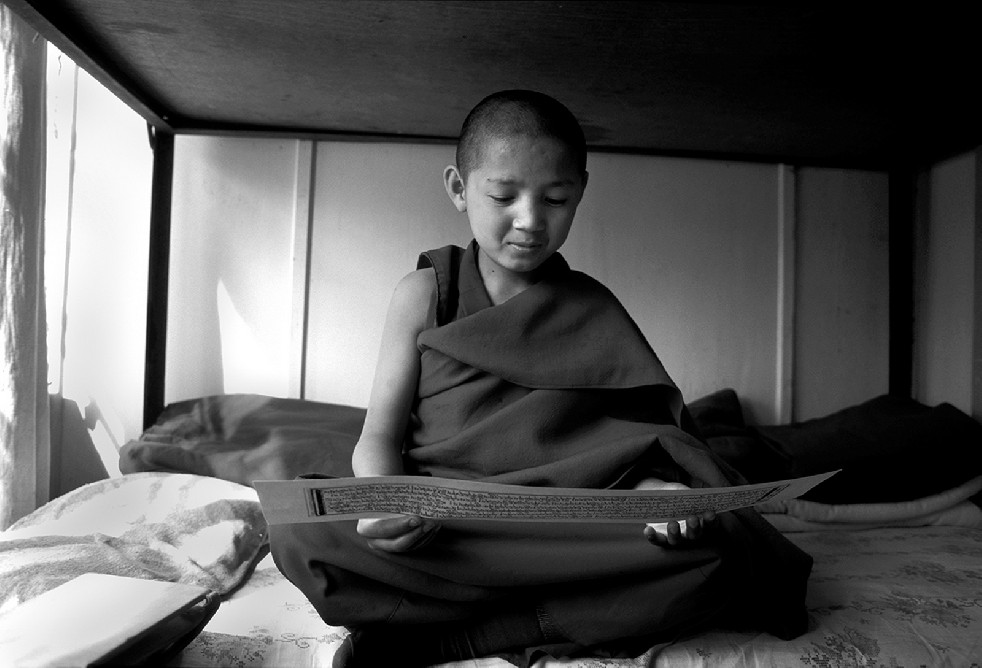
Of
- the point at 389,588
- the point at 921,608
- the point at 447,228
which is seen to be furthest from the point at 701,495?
the point at 447,228

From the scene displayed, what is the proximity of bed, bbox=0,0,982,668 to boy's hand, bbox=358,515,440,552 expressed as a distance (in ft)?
0.50

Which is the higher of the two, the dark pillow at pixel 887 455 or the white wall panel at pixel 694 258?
the white wall panel at pixel 694 258

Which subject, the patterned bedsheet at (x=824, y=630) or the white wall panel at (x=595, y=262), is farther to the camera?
the white wall panel at (x=595, y=262)

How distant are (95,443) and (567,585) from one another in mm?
1292

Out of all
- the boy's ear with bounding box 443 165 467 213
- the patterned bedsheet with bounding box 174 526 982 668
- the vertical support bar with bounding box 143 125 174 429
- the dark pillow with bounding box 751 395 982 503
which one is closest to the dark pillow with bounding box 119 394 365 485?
the vertical support bar with bounding box 143 125 174 429

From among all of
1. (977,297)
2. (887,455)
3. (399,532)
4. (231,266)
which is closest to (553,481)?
(399,532)

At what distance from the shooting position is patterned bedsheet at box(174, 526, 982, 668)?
25.9 inches

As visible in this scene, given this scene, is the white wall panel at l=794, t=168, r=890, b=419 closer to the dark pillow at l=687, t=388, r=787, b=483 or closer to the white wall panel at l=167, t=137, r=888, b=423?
the white wall panel at l=167, t=137, r=888, b=423

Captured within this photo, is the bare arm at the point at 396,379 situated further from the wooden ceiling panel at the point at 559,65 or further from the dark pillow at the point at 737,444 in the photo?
the dark pillow at the point at 737,444

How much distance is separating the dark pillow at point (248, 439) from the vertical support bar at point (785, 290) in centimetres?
103

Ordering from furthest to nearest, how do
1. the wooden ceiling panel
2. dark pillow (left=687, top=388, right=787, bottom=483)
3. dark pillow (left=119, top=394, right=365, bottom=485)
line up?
dark pillow (left=687, top=388, right=787, bottom=483) < dark pillow (left=119, top=394, right=365, bottom=485) < the wooden ceiling panel

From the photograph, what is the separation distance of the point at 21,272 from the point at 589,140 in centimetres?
116

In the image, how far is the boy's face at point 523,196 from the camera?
2.52 feet

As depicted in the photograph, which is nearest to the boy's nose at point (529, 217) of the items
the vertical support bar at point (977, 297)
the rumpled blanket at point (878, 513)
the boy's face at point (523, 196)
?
the boy's face at point (523, 196)
